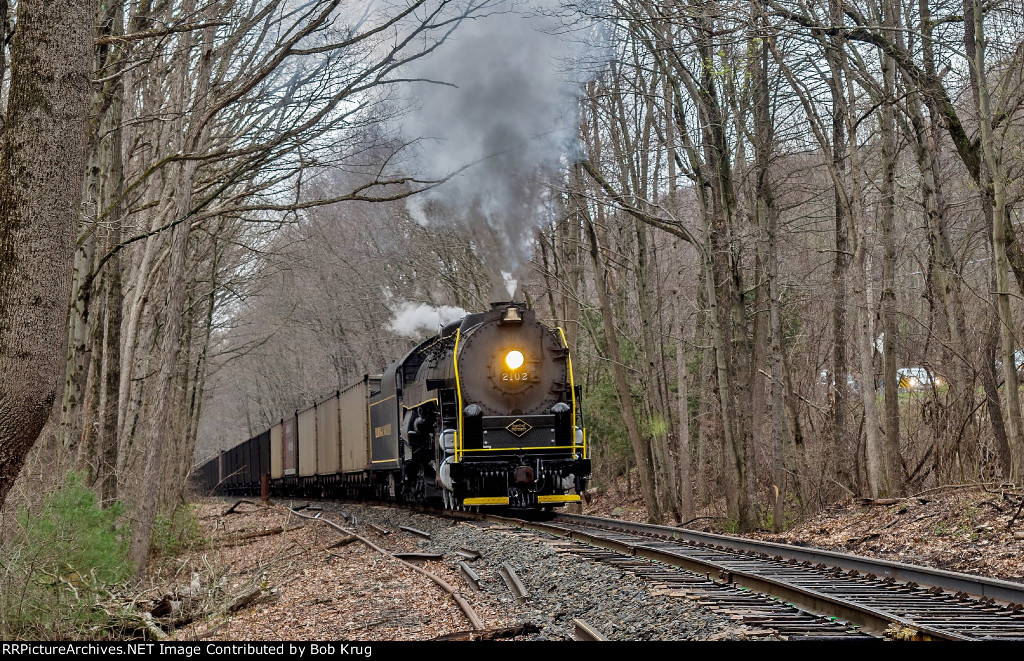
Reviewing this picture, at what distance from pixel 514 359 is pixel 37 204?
37.9 ft

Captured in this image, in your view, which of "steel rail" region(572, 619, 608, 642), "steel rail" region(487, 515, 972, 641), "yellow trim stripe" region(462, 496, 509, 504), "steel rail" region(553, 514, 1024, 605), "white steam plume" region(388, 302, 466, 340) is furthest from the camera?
"white steam plume" region(388, 302, 466, 340)

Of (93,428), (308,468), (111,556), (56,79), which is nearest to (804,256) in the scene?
(308,468)

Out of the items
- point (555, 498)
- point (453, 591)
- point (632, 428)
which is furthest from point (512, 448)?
point (453, 591)

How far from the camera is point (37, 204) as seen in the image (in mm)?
6426

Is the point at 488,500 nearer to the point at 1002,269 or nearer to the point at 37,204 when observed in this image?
the point at 1002,269

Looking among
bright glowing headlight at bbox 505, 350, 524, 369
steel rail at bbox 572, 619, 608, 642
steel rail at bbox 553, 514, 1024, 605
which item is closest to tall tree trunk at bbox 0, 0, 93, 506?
steel rail at bbox 572, 619, 608, 642

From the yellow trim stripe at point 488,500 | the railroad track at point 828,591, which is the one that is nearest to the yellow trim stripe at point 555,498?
the yellow trim stripe at point 488,500

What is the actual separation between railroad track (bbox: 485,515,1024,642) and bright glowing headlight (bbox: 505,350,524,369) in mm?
5931

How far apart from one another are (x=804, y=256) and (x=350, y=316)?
78.3ft

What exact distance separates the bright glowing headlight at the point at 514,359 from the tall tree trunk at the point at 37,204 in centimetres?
1113

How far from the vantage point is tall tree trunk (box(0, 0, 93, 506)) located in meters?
6.21

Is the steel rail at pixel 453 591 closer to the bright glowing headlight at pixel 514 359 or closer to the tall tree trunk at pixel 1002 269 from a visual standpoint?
the bright glowing headlight at pixel 514 359

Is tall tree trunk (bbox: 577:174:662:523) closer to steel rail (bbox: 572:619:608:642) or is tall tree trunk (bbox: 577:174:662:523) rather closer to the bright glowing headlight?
the bright glowing headlight

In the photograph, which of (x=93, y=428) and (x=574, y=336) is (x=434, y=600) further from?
(x=574, y=336)
